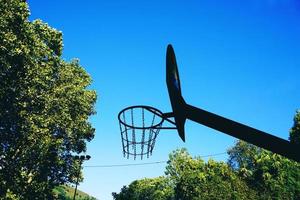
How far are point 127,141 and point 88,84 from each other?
85.5 feet

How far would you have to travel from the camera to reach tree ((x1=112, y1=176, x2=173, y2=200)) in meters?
74.9

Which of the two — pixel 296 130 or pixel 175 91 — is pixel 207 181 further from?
pixel 175 91

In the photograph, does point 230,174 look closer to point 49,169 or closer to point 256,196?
point 256,196

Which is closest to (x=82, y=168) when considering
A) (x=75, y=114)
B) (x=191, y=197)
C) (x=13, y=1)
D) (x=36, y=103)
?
(x=75, y=114)

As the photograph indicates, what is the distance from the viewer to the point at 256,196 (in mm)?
35594

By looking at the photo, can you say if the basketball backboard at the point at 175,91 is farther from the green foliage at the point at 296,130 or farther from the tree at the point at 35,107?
the green foliage at the point at 296,130

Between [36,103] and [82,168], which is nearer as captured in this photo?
[36,103]

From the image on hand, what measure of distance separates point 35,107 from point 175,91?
19.4m

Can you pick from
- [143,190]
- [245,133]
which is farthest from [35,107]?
[143,190]

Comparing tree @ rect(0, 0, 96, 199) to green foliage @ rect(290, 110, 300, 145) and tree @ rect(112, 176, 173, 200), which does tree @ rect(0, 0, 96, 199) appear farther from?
tree @ rect(112, 176, 173, 200)

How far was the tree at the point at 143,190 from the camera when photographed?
7494 cm

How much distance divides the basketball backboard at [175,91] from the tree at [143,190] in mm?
65159

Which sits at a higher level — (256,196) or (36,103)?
(36,103)

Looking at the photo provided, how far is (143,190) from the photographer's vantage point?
263 ft
